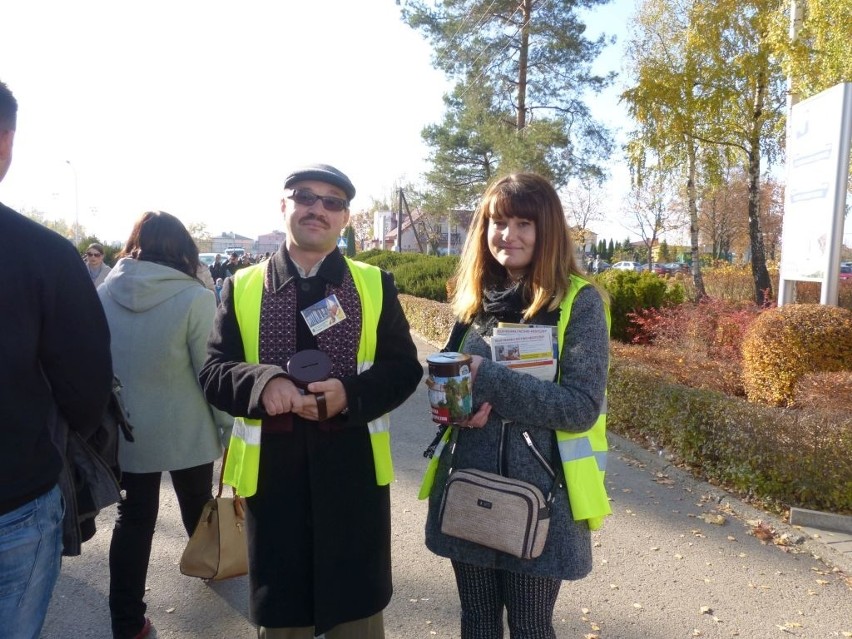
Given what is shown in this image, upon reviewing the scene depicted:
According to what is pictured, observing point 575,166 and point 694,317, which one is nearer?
point 694,317

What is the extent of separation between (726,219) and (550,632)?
4051 cm

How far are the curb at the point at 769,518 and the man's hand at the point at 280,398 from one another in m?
3.45

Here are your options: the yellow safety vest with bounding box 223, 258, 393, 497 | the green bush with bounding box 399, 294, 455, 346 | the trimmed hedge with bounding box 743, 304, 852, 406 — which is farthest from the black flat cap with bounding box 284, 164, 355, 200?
the green bush with bounding box 399, 294, 455, 346

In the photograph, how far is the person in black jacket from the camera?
156cm

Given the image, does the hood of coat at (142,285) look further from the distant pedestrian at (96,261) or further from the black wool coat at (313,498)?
the distant pedestrian at (96,261)

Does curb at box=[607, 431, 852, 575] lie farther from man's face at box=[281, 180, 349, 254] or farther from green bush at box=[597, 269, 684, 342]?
green bush at box=[597, 269, 684, 342]

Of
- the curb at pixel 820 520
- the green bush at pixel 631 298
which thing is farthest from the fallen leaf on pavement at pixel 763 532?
the green bush at pixel 631 298

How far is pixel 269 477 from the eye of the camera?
212cm

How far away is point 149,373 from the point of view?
118 inches

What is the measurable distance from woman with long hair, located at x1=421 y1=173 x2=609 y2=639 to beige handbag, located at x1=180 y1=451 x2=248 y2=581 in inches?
45.2

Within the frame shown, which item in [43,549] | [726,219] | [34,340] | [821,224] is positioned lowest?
[43,549]

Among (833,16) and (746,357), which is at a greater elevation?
(833,16)

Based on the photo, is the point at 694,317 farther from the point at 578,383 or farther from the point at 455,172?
the point at 455,172

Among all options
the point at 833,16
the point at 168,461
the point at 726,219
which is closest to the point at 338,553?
the point at 168,461
